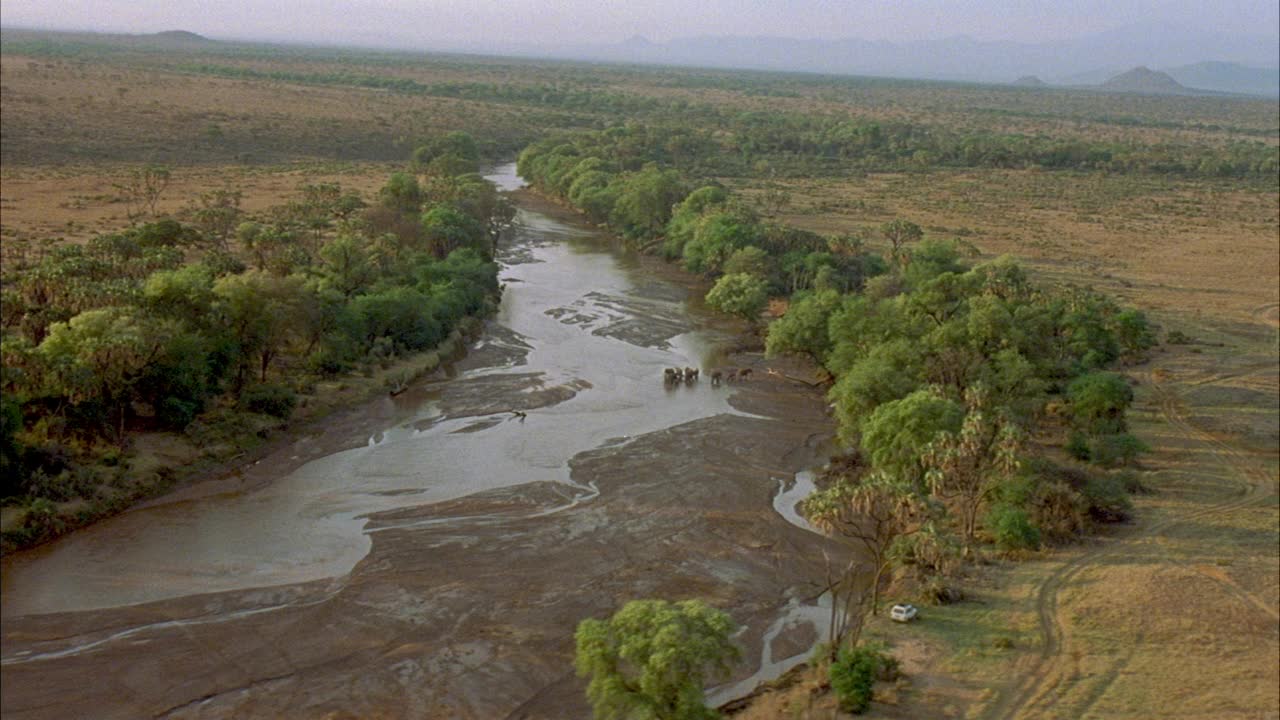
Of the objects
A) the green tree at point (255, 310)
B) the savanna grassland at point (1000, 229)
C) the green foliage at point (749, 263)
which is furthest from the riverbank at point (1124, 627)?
the green foliage at point (749, 263)

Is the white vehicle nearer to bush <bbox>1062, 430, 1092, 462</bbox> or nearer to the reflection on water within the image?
the reflection on water

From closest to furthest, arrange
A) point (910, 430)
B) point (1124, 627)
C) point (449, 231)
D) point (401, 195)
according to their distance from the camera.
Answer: point (1124, 627) → point (910, 430) → point (449, 231) → point (401, 195)

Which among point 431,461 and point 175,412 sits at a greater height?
point 175,412

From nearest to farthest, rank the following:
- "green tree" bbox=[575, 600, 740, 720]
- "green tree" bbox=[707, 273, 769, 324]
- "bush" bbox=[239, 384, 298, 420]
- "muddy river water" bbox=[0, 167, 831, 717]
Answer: "green tree" bbox=[575, 600, 740, 720] → "muddy river water" bbox=[0, 167, 831, 717] → "bush" bbox=[239, 384, 298, 420] → "green tree" bbox=[707, 273, 769, 324]

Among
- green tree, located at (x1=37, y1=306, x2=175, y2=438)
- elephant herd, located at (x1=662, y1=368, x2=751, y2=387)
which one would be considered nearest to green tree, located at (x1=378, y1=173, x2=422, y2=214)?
elephant herd, located at (x1=662, y1=368, x2=751, y2=387)

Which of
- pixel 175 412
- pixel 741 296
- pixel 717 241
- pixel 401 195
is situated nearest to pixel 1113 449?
pixel 741 296

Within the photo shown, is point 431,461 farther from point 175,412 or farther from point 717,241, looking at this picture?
point 717,241
